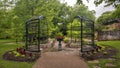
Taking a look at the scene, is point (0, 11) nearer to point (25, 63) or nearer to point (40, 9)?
point (40, 9)

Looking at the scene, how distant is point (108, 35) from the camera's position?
19.1m

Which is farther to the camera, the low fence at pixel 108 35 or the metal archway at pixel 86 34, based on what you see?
the low fence at pixel 108 35

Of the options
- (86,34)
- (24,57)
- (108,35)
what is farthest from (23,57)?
(108,35)

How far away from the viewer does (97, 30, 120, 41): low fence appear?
18.9 m

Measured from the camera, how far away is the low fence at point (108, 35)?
18938 mm

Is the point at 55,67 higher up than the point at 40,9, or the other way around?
the point at 40,9

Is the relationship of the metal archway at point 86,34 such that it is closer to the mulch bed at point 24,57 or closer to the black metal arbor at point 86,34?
the black metal arbor at point 86,34

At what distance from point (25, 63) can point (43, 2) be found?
8.31 m

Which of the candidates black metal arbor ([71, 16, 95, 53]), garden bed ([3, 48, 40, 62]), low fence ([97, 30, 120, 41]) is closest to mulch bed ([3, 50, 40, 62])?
garden bed ([3, 48, 40, 62])

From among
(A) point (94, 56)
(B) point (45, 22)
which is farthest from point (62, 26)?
(A) point (94, 56)

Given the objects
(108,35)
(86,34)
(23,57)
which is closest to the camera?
(23,57)

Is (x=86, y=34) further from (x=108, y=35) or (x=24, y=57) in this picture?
(x=108, y=35)

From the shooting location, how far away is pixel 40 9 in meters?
14.8

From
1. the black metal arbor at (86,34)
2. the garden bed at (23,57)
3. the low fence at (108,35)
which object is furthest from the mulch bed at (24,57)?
the low fence at (108,35)
